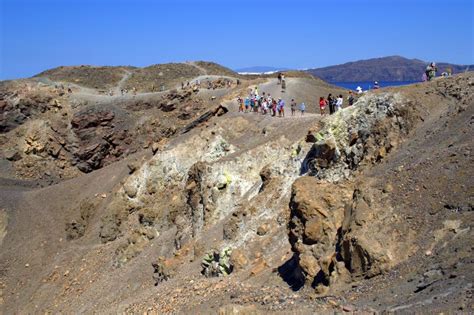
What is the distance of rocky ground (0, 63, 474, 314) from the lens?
43.5 ft

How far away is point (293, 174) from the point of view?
932 inches

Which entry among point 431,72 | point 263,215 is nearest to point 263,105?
point 431,72

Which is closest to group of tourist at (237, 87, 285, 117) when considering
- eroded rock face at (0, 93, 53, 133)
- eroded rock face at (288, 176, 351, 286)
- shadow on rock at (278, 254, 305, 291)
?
shadow on rock at (278, 254, 305, 291)

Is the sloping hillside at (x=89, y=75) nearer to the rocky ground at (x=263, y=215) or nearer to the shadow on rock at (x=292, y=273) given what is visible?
the rocky ground at (x=263, y=215)

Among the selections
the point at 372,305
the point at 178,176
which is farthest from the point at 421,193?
the point at 178,176

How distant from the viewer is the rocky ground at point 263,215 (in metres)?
13.2

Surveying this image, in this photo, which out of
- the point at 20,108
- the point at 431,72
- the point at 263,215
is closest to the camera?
the point at 263,215

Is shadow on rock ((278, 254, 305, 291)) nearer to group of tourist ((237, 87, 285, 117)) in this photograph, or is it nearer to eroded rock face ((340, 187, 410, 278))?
eroded rock face ((340, 187, 410, 278))

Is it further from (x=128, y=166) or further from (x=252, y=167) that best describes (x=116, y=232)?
(x=252, y=167)

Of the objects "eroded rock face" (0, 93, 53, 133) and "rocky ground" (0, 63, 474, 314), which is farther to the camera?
"eroded rock face" (0, 93, 53, 133)

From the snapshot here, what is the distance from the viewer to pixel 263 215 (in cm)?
2264

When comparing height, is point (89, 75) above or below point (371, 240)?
above

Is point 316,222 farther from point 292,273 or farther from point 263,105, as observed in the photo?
point 263,105

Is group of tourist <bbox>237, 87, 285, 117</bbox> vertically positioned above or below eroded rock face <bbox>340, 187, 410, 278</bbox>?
above
